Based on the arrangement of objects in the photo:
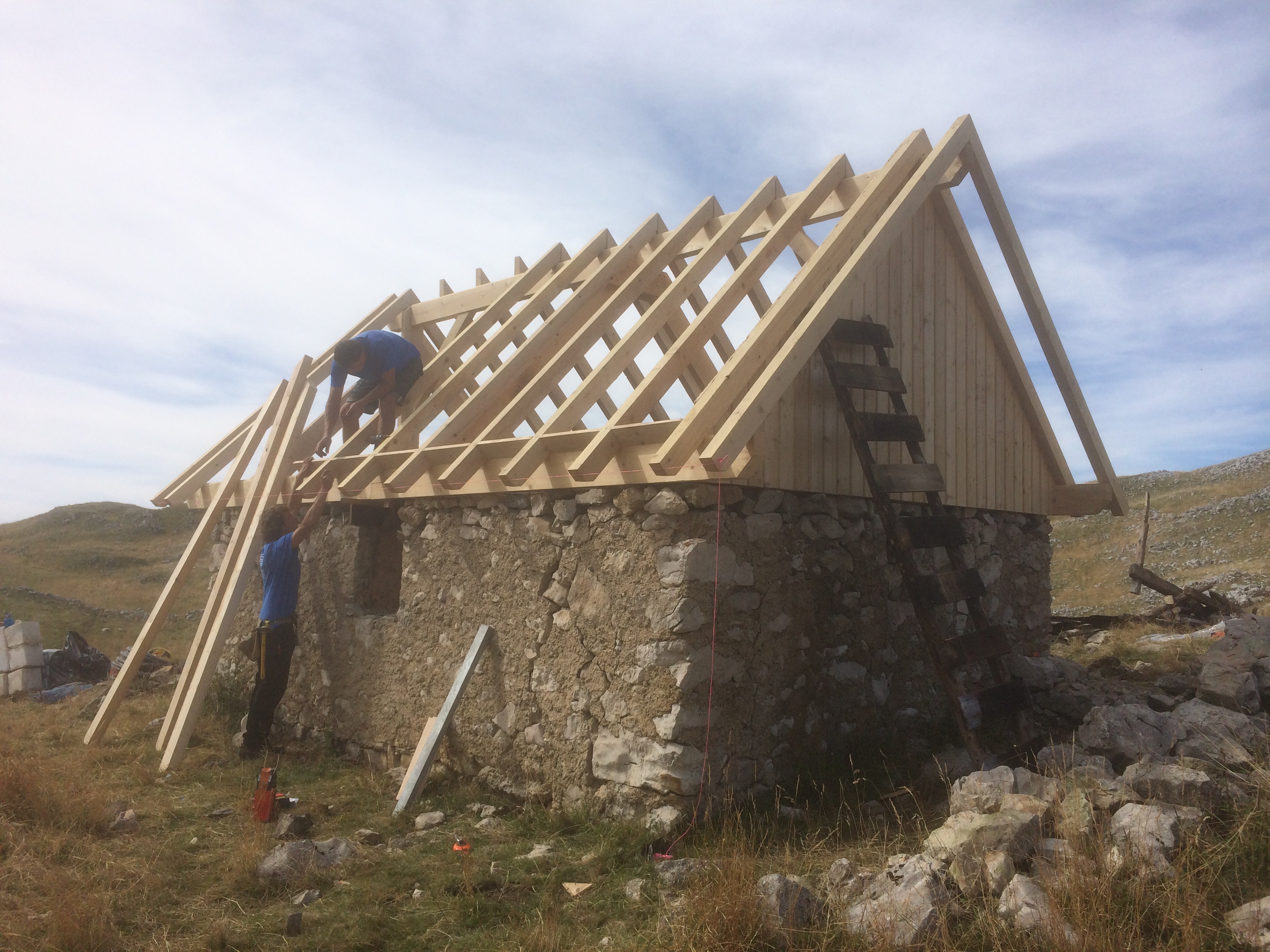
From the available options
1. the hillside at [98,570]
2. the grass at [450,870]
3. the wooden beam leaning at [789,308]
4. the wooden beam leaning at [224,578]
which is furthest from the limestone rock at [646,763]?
the hillside at [98,570]

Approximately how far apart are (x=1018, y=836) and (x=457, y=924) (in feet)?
8.11

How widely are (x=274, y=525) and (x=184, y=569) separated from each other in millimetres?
1305

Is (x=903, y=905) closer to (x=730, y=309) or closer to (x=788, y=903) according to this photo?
(x=788, y=903)

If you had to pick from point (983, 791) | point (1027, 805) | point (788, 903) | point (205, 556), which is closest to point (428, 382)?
point (983, 791)

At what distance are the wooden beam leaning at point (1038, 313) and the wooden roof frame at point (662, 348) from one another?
1cm

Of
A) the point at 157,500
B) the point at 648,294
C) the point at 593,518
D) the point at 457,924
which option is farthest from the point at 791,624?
the point at 157,500

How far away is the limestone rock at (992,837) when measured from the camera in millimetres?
3811

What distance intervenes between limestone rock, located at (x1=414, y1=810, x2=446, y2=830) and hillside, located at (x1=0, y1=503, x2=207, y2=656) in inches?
499

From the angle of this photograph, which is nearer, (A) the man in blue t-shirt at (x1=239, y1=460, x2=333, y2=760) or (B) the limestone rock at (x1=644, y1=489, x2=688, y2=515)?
(B) the limestone rock at (x1=644, y1=489, x2=688, y2=515)

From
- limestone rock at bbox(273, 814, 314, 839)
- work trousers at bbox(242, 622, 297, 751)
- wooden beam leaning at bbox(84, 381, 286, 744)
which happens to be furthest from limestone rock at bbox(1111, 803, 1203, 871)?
wooden beam leaning at bbox(84, 381, 286, 744)

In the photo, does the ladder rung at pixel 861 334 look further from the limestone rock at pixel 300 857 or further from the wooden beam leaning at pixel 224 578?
the wooden beam leaning at pixel 224 578

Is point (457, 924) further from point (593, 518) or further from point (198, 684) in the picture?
point (198, 684)

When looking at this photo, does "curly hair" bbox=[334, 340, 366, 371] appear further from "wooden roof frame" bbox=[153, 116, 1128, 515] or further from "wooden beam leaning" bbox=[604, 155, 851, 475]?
"wooden beam leaning" bbox=[604, 155, 851, 475]

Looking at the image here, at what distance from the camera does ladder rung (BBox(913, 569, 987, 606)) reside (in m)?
5.79
